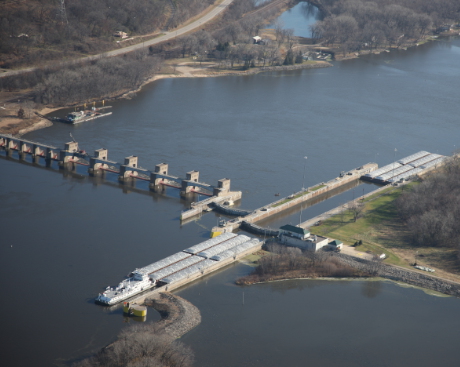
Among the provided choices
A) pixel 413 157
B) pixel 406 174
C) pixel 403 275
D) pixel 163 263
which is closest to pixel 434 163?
pixel 413 157

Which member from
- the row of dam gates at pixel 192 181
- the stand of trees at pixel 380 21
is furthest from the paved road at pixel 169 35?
the row of dam gates at pixel 192 181

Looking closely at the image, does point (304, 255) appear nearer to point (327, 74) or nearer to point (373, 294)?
point (373, 294)

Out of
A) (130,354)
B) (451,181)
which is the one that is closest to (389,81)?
(451,181)

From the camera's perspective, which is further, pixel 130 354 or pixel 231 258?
pixel 231 258

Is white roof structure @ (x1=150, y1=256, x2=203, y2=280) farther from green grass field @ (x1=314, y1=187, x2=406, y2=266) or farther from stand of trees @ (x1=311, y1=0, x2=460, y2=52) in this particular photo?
stand of trees @ (x1=311, y1=0, x2=460, y2=52)

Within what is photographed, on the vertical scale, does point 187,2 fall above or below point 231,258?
above

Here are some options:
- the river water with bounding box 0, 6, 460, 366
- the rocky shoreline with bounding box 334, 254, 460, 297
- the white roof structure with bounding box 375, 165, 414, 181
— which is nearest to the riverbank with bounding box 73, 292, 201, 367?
the river water with bounding box 0, 6, 460, 366
